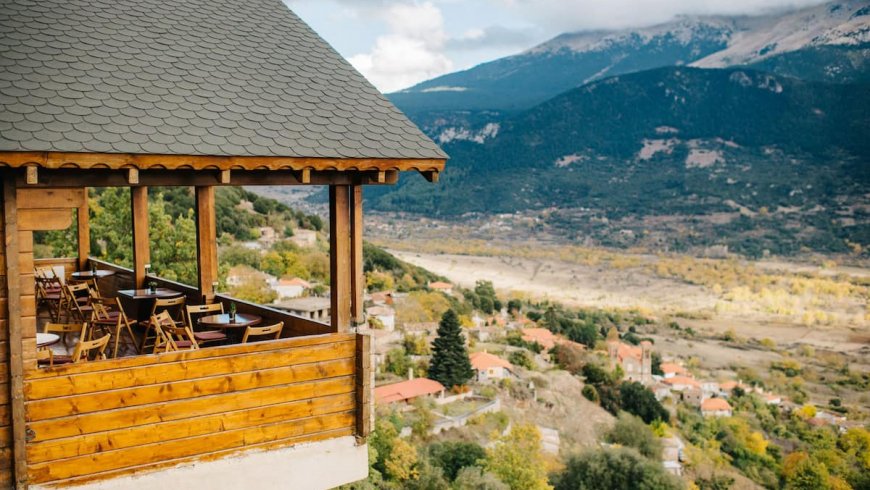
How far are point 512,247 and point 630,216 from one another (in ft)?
68.0

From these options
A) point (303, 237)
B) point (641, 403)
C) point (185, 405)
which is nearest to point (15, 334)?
point (185, 405)

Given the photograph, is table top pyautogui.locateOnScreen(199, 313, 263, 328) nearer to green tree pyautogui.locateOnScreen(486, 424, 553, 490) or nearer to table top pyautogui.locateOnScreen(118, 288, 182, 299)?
table top pyautogui.locateOnScreen(118, 288, 182, 299)

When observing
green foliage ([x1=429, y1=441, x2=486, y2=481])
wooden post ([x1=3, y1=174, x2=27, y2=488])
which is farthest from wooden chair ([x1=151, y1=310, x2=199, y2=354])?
green foliage ([x1=429, y1=441, x2=486, y2=481])

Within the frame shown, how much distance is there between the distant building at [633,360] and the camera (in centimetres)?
6353

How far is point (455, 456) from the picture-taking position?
123 feet

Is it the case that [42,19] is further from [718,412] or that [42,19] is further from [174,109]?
[718,412]

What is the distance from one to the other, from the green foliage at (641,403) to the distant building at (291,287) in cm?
2535

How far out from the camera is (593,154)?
133125mm

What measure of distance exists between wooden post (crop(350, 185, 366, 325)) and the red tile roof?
153 feet

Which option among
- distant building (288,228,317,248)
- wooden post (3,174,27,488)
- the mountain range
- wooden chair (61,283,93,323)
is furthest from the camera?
the mountain range

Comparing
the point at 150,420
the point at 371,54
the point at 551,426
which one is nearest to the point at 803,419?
the point at 551,426

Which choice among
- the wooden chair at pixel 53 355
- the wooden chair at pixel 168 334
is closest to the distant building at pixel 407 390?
the wooden chair at pixel 168 334

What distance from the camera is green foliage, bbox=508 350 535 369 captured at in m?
58.6

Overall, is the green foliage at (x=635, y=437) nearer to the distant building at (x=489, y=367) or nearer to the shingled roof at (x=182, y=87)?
the distant building at (x=489, y=367)
